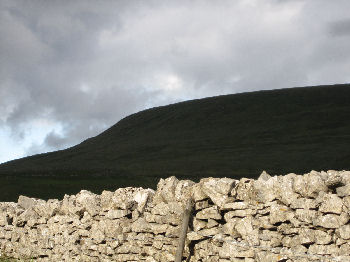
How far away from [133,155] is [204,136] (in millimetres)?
18543

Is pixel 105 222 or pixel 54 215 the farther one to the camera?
pixel 54 215

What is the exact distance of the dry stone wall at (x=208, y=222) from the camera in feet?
27.7

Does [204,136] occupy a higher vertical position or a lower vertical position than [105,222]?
higher

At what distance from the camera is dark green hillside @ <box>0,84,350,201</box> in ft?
235

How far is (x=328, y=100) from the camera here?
413ft

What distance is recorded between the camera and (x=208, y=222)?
1038cm

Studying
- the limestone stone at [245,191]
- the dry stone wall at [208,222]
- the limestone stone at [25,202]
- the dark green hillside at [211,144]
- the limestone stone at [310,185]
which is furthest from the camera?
the dark green hillside at [211,144]

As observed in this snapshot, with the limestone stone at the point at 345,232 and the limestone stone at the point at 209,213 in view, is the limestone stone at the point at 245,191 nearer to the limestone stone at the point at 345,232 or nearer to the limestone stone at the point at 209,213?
the limestone stone at the point at 209,213

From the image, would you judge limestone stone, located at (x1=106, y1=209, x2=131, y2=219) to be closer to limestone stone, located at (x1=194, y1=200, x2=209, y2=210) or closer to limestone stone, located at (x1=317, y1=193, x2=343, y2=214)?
limestone stone, located at (x1=194, y1=200, x2=209, y2=210)

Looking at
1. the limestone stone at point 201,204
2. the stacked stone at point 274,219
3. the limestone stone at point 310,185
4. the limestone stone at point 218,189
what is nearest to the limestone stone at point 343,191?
the stacked stone at point 274,219

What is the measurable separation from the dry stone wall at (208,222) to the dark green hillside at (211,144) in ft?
125

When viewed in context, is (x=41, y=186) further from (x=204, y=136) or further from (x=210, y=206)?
(x=204, y=136)

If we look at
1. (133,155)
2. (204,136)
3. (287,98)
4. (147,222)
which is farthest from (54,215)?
(287,98)

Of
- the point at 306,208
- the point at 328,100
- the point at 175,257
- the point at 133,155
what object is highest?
the point at 328,100
